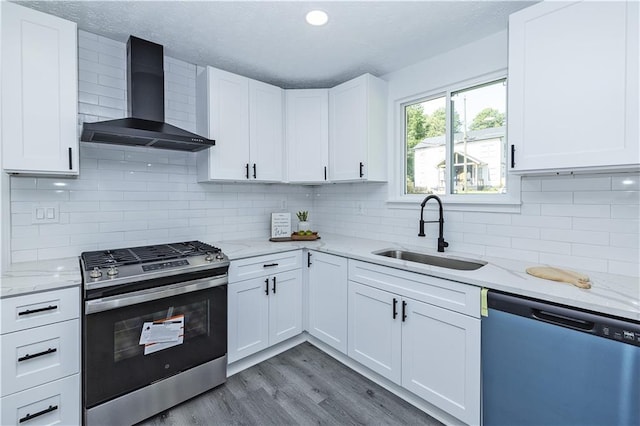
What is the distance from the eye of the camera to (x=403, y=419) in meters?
1.93

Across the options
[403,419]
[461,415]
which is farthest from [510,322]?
[403,419]

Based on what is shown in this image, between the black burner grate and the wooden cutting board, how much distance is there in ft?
6.89

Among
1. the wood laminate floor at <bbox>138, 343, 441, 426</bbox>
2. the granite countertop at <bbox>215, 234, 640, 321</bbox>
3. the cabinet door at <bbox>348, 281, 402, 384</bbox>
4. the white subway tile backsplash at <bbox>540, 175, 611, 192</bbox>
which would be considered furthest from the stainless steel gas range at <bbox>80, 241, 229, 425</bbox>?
the white subway tile backsplash at <bbox>540, 175, 611, 192</bbox>

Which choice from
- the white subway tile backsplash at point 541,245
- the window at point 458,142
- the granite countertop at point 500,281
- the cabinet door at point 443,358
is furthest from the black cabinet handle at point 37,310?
the white subway tile backsplash at point 541,245

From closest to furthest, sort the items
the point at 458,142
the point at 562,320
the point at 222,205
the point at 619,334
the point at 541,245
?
the point at 619,334 < the point at 562,320 < the point at 541,245 < the point at 458,142 < the point at 222,205

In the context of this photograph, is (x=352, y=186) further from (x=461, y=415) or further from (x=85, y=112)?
(x=85, y=112)

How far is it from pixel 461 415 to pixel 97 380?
6.84ft

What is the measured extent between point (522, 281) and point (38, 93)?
2.97 m

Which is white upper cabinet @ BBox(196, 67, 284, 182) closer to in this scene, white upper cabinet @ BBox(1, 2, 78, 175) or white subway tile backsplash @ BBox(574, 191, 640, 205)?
white upper cabinet @ BBox(1, 2, 78, 175)

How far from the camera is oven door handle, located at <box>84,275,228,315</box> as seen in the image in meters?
1.67

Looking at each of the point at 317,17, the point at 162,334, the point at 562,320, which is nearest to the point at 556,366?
the point at 562,320

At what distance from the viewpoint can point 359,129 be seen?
2.79 m

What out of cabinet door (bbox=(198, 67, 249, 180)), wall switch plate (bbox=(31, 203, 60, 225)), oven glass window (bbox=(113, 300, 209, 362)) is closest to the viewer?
oven glass window (bbox=(113, 300, 209, 362))

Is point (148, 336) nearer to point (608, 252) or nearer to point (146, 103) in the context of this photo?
point (146, 103)
